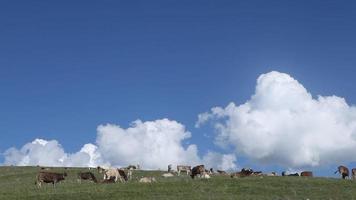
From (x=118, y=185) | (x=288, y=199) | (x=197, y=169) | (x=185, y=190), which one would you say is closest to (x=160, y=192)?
(x=185, y=190)

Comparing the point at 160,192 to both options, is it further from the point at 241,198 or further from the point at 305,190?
the point at 305,190

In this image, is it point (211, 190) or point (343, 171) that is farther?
point (343, 171)

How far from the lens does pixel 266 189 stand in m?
47.8

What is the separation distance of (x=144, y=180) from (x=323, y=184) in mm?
15931

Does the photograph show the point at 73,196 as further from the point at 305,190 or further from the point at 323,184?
the point at 323,184

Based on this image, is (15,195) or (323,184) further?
(323,184)

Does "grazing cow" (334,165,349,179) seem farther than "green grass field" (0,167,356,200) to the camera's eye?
Yes

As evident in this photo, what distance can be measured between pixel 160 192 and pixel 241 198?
665cm

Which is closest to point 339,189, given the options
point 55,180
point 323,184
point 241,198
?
point 323,184

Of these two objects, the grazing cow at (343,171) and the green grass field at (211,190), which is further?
the grazing cow at (343,171)

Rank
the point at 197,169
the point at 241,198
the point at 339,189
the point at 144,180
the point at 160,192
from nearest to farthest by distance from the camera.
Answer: the point at 241,198, the point at 160,192, the point at 339,189, the point at 144,180, the point at 197,169

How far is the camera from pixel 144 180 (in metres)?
53.9

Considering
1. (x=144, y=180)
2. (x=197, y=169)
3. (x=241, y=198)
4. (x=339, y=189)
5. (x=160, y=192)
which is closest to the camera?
(x=241, y=198)

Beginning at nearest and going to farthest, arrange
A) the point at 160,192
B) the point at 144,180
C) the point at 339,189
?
the point at 160,192 < the point at 339,189 < the point at 144,180
